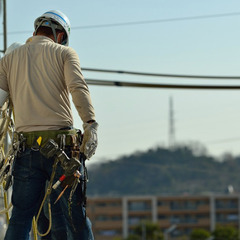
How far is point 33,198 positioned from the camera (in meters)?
5.71

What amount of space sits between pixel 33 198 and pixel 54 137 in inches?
16.2

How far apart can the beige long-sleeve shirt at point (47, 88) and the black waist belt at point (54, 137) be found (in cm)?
4

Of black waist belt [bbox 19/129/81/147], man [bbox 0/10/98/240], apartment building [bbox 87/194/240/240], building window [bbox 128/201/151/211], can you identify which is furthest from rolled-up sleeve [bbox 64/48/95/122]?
building window [bbox 128/201/151/211]

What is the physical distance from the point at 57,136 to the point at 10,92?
0.54 m

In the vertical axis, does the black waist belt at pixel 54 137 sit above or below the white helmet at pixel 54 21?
below

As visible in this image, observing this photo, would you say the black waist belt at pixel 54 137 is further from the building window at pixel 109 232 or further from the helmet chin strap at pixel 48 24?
the building window at pixel 109 232

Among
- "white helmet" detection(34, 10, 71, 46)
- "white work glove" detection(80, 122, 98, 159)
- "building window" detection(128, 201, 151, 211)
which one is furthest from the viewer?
"building window" detection(128, 201, 151, 211)

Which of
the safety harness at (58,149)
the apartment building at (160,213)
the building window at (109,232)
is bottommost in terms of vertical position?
the building window at (109,232)

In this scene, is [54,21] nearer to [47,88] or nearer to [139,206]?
[47,88]

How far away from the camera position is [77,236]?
5758mm

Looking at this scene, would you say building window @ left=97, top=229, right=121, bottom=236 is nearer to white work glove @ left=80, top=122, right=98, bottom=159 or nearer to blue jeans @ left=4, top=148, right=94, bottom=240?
blue jeans @ left=4, top=148, right=94, bottom=240

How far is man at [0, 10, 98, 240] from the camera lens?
5.61 meters

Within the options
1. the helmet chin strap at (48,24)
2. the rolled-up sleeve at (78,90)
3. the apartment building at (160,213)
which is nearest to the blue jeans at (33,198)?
the rolled-up sleeve at (78,90)

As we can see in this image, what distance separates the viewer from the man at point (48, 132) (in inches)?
221
